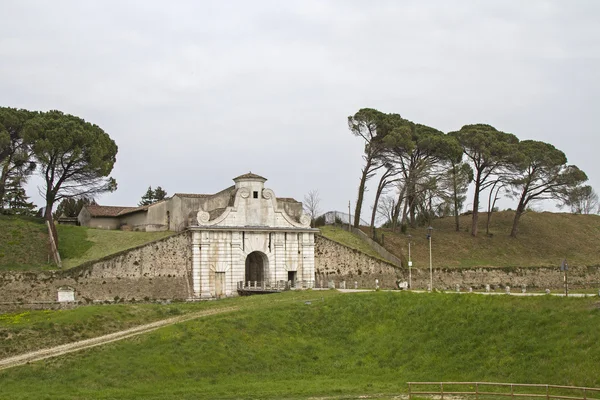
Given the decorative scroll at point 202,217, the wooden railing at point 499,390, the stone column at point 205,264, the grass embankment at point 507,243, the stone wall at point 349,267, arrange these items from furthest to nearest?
the grass embankment at point 507,243, the stone wall at point 349,267, the decorative scroll at point 202,217, the stone column at point 205,264, the wooden railing at point 499,390

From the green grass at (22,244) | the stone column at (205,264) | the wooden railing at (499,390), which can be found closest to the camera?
the wooden railing at (499,390)

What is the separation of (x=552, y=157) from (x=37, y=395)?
5229 cm

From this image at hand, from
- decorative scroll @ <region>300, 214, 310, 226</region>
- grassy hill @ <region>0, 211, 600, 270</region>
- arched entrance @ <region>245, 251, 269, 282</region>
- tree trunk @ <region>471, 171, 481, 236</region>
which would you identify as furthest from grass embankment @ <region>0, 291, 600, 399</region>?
tree trunk @ <region>471, 171, 481, 236</region>

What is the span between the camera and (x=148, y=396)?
1016 inches

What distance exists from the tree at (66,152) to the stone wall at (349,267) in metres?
17.5

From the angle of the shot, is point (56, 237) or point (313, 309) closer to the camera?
point (313, 309)

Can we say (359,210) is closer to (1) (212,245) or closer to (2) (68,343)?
(1) (212,245)

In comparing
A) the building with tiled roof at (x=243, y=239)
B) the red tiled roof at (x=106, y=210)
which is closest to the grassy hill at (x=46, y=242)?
the building with tiled roof at (x=243, y=239)

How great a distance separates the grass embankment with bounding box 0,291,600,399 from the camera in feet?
85.3

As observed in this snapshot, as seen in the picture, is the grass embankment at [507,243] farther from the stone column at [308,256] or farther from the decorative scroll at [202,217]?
the decorative scroll at [202,217]

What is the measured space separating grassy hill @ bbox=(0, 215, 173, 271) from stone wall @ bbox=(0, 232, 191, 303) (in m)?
1.89

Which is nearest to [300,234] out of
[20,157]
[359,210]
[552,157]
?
[359,210]

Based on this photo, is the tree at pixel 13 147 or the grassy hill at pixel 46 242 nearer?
the grassy hill at pixel 46 242

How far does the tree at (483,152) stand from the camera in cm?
6438
